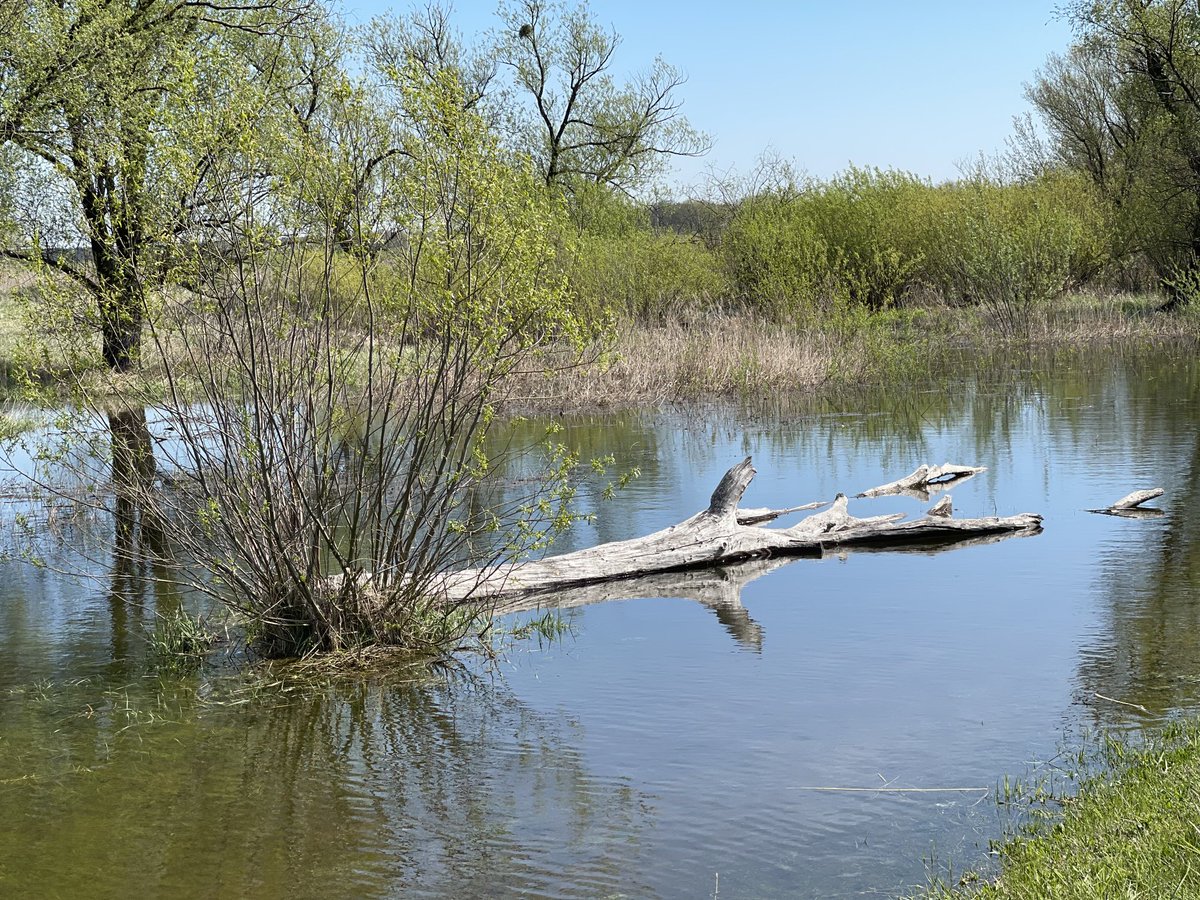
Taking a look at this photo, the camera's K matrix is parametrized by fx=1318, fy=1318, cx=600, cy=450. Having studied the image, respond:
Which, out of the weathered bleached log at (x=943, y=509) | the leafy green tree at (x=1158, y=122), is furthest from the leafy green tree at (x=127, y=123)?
the leafy green tree at (x=1158, y=122)

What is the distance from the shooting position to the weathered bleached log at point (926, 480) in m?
12.5

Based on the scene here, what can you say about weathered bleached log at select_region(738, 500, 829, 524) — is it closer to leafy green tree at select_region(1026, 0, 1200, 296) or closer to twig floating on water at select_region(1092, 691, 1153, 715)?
twig floating on water at select_region(1092, 691, 1153, 715)

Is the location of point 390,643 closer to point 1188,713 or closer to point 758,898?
point 758,898

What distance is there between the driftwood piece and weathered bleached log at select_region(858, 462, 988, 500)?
5.88ft

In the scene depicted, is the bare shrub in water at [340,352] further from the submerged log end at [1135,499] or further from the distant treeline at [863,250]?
the distant treeline at [863,250]

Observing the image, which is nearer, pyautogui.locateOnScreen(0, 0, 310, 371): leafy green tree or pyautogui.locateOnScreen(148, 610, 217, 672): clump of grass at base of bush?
pyautogui.locateOnScreen(0, 0, 310, 371): leafy green tree

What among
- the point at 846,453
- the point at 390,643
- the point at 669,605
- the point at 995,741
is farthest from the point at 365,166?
the point at 846,453

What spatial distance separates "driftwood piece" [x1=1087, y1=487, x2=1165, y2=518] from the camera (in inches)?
439

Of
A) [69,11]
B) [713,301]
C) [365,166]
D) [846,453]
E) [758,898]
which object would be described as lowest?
[758,898]

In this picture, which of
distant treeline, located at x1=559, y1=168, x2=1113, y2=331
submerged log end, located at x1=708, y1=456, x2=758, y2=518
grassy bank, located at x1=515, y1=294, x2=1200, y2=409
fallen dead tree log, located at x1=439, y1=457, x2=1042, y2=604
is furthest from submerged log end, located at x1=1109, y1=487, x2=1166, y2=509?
distant treeline, located at x1=559, y1=168, x2=1113, y2=331

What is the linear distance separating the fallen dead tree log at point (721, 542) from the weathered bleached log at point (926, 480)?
4.70 ft

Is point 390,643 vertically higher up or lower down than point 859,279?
lower down

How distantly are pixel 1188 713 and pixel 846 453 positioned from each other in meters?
9.26

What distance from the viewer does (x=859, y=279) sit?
34.8 m
